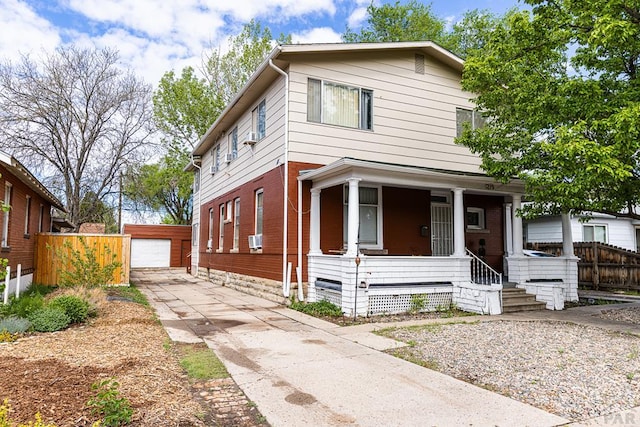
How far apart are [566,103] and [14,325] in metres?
10.9

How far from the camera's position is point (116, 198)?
30141 millimetres

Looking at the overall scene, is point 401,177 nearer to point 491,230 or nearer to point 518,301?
point 518,301

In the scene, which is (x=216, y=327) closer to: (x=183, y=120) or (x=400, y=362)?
(x=400, y=362)

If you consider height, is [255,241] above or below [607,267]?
above

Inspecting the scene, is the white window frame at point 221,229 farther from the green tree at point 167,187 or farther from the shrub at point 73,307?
the green tree at point 167,187

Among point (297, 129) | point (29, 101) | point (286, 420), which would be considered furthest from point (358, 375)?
point (29, 101)

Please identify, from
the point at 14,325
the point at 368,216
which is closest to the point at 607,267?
the point at 368,216

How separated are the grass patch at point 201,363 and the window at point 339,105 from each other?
6.99m

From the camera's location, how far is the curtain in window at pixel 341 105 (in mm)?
11766

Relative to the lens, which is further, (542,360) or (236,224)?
(236,224)

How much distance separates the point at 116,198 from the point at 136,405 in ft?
95.6

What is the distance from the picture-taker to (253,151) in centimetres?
1396

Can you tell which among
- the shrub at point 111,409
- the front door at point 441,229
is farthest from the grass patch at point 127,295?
the front door at point 441,229

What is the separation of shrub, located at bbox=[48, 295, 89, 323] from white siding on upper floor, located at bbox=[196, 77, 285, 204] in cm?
571
